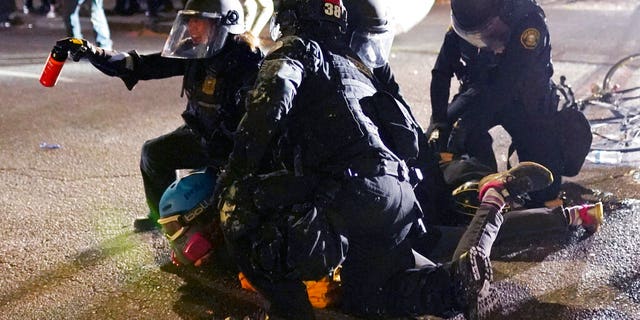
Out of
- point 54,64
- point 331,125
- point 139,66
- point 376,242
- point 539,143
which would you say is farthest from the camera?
point 539,143

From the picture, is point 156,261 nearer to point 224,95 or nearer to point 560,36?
point 224,95

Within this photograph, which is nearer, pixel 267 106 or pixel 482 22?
pixel 267 106

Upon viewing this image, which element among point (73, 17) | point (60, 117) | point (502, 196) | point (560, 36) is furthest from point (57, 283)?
point (560, 36)

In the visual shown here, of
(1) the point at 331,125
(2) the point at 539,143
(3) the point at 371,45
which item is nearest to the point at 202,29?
(3) the point at 371,45

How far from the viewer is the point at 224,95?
353 centimetres

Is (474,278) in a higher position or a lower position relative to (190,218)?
higher

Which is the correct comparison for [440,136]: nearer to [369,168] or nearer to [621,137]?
[621,137]

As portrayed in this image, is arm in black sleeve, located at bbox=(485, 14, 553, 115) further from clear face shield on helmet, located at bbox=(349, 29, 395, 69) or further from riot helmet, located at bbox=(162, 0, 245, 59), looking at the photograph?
riot helmet, located at bbox=(162, 0, 245, 59)

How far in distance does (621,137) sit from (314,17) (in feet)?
11.1

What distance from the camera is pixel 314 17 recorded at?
283 centimetres

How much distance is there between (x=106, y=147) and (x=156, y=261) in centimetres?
230

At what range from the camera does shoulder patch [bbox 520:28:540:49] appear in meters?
3.96

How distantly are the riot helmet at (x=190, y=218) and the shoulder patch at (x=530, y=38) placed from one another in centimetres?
198

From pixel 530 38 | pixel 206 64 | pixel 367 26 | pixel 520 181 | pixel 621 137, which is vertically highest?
pixel 367 26
